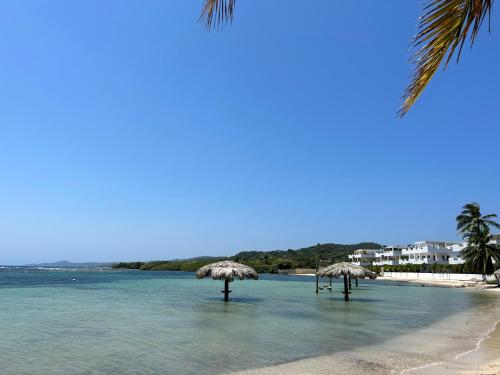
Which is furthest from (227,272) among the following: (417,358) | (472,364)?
(472,364)

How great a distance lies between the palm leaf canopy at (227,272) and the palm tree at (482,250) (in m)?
34.3

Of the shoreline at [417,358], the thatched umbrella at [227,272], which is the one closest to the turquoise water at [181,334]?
the shoreline at [417,358]

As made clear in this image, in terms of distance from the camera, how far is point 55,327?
655 inches

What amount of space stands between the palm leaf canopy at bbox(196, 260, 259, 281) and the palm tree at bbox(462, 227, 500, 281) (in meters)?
34.3

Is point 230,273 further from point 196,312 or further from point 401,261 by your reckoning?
point 401,261

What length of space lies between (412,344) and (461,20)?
13.0m

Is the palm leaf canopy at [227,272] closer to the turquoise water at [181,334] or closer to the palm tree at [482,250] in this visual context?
the turquoise water at [181,334]

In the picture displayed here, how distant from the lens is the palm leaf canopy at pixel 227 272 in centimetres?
2609

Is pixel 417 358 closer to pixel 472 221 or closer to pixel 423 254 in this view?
pixel 472 221

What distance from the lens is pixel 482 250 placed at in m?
49.3

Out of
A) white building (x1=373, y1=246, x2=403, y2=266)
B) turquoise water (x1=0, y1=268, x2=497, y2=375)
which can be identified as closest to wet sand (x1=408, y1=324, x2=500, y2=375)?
turquoise water (x1=0, y1=268, x2=497, y2=375)

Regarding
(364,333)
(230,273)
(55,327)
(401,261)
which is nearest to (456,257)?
(401,261)

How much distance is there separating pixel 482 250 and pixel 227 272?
3685 centimetres

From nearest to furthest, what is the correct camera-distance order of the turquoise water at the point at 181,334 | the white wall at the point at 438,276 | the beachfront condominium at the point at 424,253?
the turquoise water at the point at 181,334 < the white wall at the point at 438,276 < the beachfront condominium at the point at 424,253
